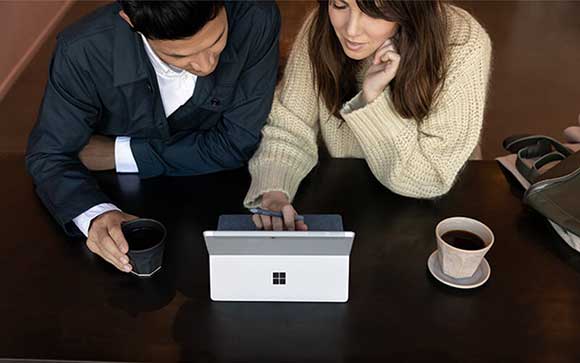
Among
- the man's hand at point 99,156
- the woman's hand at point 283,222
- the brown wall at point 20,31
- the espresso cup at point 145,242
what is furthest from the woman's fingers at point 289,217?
the brown wall at point 20,31

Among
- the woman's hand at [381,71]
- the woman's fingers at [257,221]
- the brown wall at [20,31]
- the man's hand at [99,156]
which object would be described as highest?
the woman's hand at [381,71]

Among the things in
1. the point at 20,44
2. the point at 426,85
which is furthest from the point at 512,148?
the point at 20,44

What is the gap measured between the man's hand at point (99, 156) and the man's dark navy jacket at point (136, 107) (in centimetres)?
4

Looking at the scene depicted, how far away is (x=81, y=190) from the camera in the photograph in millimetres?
1455

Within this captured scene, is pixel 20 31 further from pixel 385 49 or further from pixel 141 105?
pixel 385 49

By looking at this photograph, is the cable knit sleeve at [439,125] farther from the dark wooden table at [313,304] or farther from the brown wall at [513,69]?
the brown wall at [513,69]

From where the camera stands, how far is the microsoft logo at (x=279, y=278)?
1244mm

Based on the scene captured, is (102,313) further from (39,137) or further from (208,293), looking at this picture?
(39,137)

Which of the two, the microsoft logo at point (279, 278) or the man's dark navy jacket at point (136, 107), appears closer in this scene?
the microsoft logo at point (279, 278)

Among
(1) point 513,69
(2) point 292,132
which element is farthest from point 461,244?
(1) point 513,69

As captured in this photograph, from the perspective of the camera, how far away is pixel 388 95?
1.57m

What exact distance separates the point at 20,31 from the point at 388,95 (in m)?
2.71

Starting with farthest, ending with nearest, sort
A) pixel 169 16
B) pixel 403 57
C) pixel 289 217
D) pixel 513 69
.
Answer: pixel 513 69 → pixel 403 57 → pixel 289 217 → pixel 169 16

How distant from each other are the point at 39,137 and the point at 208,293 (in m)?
0.55
